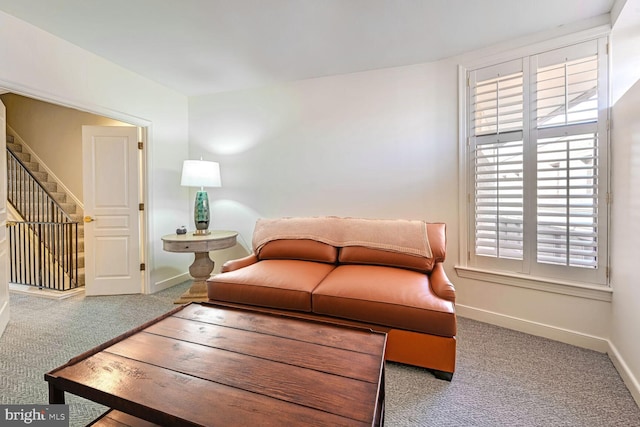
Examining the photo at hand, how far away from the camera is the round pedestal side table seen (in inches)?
111

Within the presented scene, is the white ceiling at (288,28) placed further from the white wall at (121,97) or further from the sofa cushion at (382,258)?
the sofa cushion at (382,258)

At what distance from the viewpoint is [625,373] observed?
168 cm

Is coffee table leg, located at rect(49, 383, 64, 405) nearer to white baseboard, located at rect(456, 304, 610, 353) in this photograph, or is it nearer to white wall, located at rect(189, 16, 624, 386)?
white wall, located at rect(189, 16, 624, 386)

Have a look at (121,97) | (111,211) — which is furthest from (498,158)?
(111,211)

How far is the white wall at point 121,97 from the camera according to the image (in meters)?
2.13

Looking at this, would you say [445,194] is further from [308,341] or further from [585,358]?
[308,341]

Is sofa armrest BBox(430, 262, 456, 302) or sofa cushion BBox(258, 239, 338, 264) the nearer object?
sofa armrest BBox(430, 262, 456, 302)

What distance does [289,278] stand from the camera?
7.07 feet

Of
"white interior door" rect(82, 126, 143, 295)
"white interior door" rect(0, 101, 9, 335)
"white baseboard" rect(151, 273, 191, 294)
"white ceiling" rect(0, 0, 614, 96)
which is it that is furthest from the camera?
"white baseboard" rect(151, 273, 191, 294)

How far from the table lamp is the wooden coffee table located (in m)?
1.83

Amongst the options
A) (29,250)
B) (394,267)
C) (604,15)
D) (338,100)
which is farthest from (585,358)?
(29,250)

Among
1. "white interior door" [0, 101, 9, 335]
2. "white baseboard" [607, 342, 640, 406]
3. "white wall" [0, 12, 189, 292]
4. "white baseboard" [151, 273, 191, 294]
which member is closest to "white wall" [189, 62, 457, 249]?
"white wall" [0, 12, 189, 292]

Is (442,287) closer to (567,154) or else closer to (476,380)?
(476,380)

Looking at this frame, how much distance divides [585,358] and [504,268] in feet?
2.49
